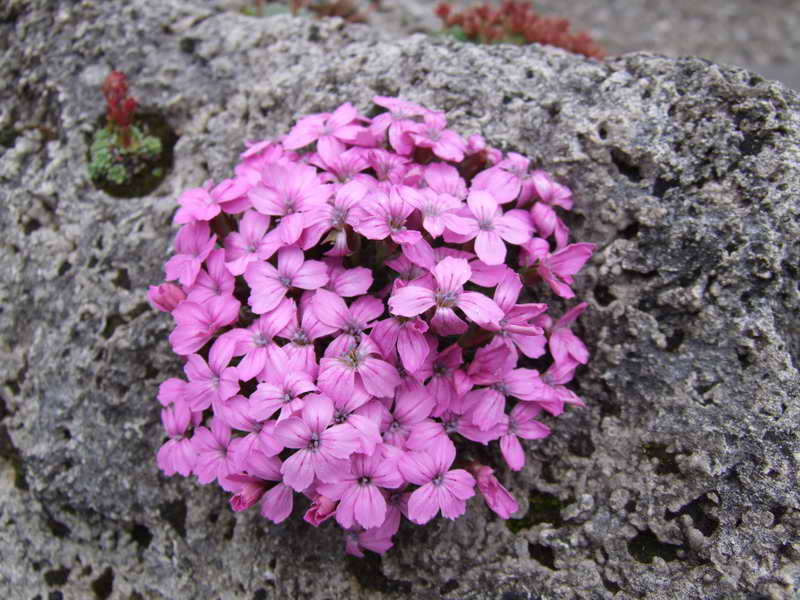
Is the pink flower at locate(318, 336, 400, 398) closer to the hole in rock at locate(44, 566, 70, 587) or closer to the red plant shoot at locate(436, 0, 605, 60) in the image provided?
the hole in rock at locate(44, 566, 70, 587)

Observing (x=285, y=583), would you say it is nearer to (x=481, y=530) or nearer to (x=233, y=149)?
(x=481, y=530)

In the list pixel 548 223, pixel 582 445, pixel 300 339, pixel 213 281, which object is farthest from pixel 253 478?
pixel 548 223

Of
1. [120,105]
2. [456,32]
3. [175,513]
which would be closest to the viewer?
[175,513]

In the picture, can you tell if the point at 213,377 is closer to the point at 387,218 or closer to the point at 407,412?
the point at 407,412

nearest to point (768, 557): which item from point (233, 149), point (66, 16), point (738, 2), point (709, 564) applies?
point (709, 564)

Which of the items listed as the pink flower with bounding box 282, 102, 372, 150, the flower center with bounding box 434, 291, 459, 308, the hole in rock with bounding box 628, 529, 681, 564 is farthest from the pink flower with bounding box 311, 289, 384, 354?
the hole in rock with bounding box 628, 529, 681, 564

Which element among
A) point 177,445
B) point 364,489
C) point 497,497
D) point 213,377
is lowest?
point 177,445
